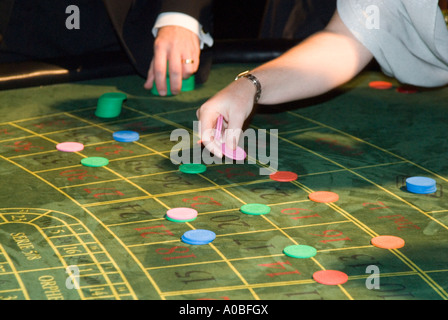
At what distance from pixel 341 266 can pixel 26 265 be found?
24.1 inches

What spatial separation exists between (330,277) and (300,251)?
0.40 ft

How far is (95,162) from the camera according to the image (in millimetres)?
2000

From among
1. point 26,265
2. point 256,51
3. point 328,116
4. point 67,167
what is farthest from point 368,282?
point 256,51

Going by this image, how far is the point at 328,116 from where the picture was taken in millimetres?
2438

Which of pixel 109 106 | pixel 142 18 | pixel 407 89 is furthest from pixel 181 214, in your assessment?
pixel 142 18

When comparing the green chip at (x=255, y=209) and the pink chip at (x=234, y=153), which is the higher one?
the pink chip at (x=234, y=153)

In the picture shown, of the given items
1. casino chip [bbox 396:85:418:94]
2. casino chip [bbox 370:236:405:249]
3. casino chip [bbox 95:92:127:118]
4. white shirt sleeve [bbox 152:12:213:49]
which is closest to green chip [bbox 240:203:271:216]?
casino chip [bbox 370:236:405:249]

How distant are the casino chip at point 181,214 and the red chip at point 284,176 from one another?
1.00ft

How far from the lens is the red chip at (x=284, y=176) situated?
1.90 metres

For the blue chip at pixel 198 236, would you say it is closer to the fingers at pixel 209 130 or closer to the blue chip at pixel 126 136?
the fingers at pixel 209 130

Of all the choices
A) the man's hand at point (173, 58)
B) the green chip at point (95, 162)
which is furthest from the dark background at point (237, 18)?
the green chip at point (95, 162)

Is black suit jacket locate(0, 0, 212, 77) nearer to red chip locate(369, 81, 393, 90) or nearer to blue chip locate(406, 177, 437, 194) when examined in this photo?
red chip locate(369, 81, 393, 90)

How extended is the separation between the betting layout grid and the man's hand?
0.85ft

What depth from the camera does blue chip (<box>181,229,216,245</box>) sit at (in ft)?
5.00
